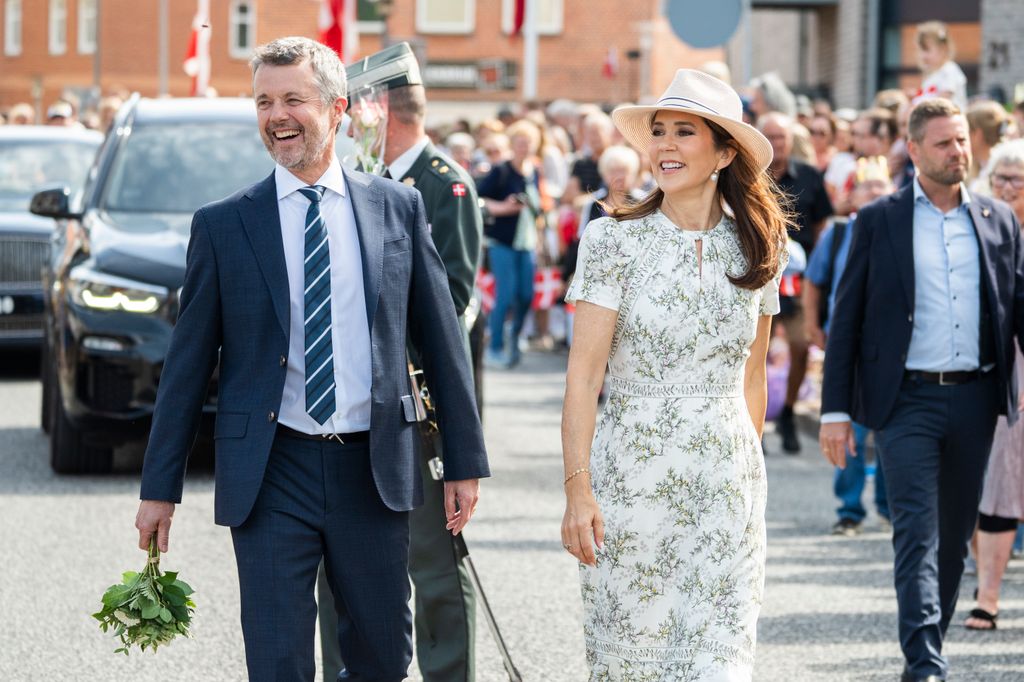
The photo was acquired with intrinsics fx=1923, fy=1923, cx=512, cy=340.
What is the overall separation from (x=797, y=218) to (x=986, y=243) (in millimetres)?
6278

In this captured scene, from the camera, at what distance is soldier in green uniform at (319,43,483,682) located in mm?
6016

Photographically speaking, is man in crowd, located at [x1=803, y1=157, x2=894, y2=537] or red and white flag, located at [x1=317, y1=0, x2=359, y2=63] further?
red and white flag, located at [x1=317, y1=0, x2=359, y2=63]

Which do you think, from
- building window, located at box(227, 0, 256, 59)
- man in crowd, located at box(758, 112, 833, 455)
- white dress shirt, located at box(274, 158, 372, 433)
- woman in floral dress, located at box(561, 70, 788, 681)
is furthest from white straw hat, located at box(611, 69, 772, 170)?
building window, located at box(227, 0, 256, 59)

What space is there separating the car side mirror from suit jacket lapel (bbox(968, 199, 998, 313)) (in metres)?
6.17

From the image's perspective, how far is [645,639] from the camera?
4914mm

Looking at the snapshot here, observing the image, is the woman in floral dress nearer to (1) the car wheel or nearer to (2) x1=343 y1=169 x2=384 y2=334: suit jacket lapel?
(2) x1=343 y1=169 x2=384 y2=334: suit jacket lapel

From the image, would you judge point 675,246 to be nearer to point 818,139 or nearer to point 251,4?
point 818,139

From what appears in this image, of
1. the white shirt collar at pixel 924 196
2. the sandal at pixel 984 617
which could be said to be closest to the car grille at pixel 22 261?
the sandal at pixel 984 617

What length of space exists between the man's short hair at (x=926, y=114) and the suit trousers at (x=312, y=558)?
3.04 m

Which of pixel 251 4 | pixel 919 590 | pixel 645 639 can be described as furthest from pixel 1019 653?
pixel 251 4

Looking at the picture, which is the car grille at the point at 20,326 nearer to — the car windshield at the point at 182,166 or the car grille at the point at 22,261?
the car grille at the point at 22,261

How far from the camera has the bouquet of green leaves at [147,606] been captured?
4.83 meters

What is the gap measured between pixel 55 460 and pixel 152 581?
262 inches

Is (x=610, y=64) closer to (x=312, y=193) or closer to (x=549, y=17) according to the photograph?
(x=549, y=17)
